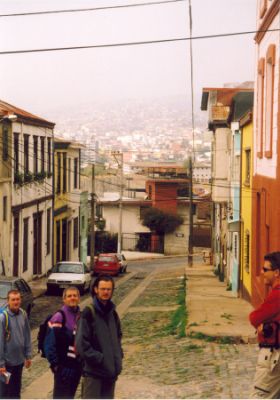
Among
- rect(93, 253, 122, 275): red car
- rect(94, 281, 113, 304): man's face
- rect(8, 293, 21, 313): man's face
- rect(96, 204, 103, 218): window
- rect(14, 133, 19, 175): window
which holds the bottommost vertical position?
rect(93, 253, 122, 275): red car

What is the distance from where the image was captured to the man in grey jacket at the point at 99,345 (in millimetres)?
6594

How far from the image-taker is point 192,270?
37906 millimetres

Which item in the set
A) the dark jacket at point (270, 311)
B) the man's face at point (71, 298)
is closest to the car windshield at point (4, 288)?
the man's face at point (71, 298)

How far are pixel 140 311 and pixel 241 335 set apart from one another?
8.00m

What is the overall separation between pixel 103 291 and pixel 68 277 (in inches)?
810

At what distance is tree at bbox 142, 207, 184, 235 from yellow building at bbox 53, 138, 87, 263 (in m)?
13.9

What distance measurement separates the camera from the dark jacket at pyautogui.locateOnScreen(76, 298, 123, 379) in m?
6.57

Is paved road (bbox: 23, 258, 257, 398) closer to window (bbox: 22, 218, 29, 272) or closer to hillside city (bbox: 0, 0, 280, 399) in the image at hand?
hillside city (bbox: 0, 0, 280, 399)

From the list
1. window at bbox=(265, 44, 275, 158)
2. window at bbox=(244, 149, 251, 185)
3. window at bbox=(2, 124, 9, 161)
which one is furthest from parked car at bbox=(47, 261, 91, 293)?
window at bbox=(265, 44, 275, 158)

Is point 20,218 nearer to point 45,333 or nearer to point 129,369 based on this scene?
point 129,369

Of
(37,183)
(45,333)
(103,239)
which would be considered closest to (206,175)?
(103,239)

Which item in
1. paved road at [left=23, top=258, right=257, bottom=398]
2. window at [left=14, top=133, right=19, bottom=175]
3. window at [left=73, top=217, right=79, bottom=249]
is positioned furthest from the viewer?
window at [left=73, top=217, right=79, bottom=249]

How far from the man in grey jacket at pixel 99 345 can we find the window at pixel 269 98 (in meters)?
8.98

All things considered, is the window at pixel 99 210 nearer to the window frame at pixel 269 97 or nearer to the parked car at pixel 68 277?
the parked car at pixel 68 277
